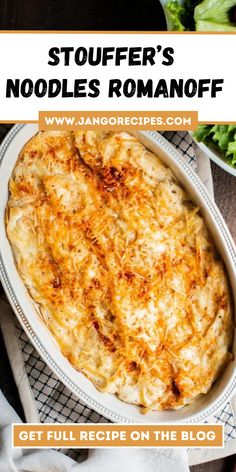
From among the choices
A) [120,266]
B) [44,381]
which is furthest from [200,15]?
[44,381]

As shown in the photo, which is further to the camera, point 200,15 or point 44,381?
point 44,381

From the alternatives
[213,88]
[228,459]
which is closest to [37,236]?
[213,88]

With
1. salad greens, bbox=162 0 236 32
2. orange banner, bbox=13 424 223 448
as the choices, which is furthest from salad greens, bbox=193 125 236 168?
orange banner, bbox=13 424 223 448

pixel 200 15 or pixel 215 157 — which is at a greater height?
pixel 200 15

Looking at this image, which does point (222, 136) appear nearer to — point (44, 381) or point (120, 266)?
point (120, 266)

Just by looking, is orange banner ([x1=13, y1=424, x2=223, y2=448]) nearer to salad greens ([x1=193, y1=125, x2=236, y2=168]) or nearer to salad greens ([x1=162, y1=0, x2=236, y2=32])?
salad greens ([x1=193, y1=125, x2=236, y2=168])

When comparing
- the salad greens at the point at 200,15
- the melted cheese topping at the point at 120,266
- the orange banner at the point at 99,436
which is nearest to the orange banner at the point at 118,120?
the melted cheese topping at the point at 120,266

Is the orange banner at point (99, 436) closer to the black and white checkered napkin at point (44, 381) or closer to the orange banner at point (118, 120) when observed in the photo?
the black and white checkered napkin at point (44, 381)
